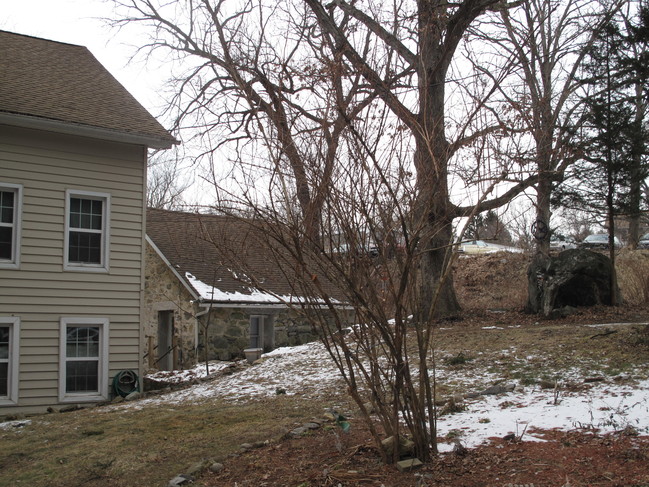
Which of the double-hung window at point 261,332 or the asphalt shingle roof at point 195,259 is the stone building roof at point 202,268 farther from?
the double-hung window at point 261,332

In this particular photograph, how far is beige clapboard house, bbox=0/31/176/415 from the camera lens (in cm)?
1098

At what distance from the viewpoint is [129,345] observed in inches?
472

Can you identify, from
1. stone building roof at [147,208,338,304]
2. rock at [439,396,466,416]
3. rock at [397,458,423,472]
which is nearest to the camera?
rock at [397,458,423,472]

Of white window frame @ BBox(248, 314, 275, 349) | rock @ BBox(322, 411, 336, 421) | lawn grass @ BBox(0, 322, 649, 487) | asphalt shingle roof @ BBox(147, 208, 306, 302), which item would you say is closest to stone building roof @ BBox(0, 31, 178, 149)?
asphalt shingle roof @ BBox(147, 208, 306, 302)

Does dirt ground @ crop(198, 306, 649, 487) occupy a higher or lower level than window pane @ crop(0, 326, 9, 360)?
Result: lower

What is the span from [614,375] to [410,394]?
3.33 m

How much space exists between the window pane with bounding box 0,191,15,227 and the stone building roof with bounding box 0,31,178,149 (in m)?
1.27

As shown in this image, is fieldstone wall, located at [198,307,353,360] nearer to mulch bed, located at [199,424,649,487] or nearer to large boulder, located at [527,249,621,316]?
large boulder, located at [527,249,621,316]

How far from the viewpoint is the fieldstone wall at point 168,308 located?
15250 millimetres

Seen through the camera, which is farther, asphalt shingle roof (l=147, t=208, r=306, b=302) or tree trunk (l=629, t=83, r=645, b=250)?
asphalt shingle roof (l=147, t=208, r=306, b=302)

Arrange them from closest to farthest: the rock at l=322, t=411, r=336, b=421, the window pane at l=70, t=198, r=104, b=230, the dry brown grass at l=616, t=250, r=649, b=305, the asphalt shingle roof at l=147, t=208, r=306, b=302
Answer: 1. the rock at l=322, t=411, r=336, b=421
2. the window pane at l=70, t=198, r=104, b=230
3. the dry brown grass at l=616, t=250, r=649, b=305
4. the asphalt shingle roof at l=147, t=208, r=306, b=302

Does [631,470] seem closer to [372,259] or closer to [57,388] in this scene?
[372,259]

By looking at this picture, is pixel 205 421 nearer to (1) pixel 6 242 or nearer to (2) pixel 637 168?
(1) pixel 6 242

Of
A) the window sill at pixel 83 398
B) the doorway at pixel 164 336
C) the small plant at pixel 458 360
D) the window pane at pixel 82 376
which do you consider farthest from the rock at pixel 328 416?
the doorway at pixel 164 336
